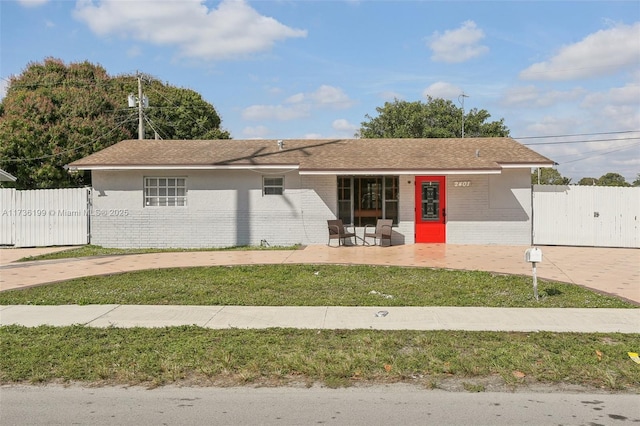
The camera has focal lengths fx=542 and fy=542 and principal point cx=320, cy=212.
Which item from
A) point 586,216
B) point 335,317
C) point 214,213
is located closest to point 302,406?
point 335,317

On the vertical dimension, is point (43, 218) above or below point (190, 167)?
below

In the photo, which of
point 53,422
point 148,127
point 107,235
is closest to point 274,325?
point 53,422

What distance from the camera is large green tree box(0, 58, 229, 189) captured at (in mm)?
28125

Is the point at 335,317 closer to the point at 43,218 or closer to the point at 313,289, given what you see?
the point at 313,289

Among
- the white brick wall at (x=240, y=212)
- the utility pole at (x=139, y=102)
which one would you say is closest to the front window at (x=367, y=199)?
the white brick wall at (x=240, y=212)

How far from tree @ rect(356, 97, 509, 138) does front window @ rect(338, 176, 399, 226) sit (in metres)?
22.5

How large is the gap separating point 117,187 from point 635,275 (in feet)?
50.2

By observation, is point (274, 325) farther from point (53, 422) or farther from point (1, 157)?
point (1, 157)

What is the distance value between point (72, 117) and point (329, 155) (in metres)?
19.7

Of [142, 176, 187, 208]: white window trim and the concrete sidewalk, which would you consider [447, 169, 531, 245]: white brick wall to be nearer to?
[142, 176, 187, 208]: white window trim

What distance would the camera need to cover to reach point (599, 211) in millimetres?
17594

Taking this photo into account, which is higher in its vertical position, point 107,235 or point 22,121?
point 22,121

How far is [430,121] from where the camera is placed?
4144 cm

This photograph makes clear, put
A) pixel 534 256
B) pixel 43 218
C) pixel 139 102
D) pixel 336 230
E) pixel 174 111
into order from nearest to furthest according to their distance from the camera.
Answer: pixel 534 256 < pixel 336 230 < pixel 43 218 < pixel 139 102 < pixel 174 111
